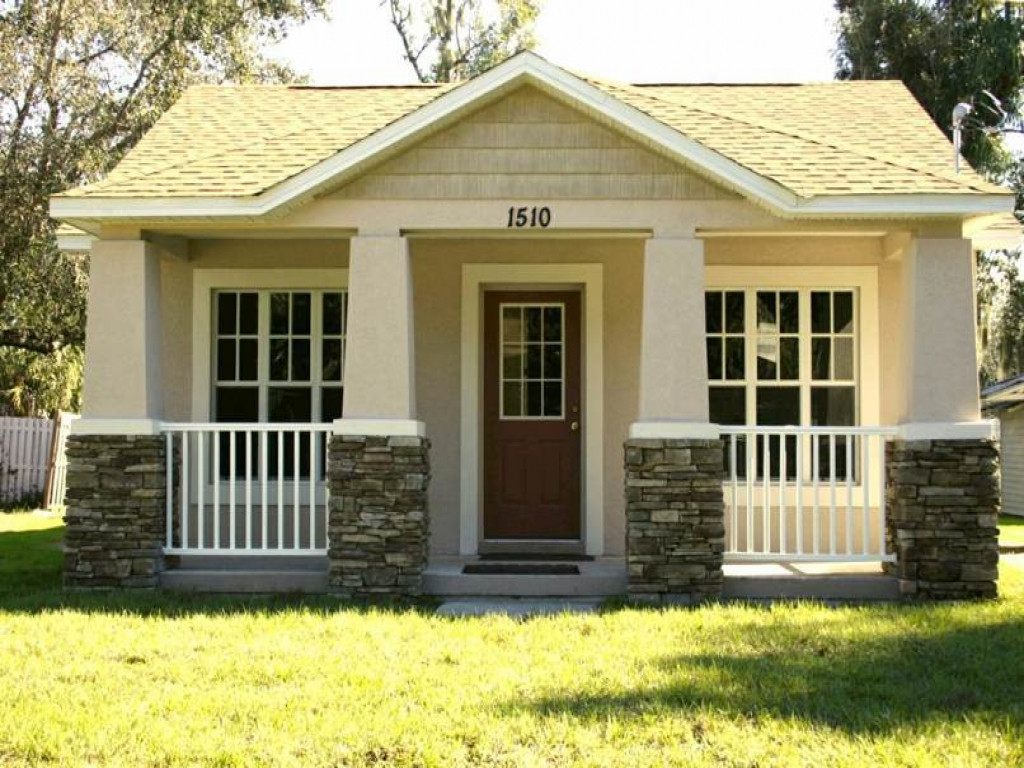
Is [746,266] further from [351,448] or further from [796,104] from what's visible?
[351,448]

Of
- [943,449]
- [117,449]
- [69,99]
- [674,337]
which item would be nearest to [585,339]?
[674,337]

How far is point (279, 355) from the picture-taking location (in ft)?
33.7

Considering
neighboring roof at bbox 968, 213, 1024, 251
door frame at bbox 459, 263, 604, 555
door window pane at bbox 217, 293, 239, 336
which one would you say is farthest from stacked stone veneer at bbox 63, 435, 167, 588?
neighboring roof at bbox 968, 213, 1024, 251

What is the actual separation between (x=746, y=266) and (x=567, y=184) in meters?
2.22

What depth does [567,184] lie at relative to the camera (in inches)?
343

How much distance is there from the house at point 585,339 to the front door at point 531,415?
18cm

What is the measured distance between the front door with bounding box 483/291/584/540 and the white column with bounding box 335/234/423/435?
5.90 feet

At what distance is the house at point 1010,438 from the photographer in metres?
21.0

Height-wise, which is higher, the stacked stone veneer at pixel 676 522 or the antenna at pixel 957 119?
the antenna at pixel 957 119

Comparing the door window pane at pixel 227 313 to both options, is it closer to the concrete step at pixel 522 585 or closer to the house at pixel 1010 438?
the concrete step at pixel 522 585

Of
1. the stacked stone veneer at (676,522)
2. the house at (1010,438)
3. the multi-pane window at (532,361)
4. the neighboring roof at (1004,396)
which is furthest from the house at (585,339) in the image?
the house at (1010,438)

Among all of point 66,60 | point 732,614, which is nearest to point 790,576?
point 732,614

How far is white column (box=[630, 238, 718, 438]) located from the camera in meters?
8.52

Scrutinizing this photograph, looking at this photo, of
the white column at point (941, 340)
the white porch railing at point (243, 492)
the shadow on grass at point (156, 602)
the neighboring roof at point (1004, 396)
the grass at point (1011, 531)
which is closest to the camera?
the shadow on grass at point (156, 602)
